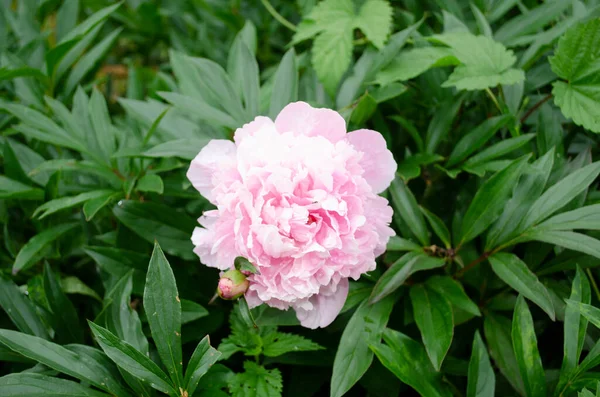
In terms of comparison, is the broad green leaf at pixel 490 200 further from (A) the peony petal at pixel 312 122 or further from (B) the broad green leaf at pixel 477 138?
(A) the peony petal at pixel 312 122

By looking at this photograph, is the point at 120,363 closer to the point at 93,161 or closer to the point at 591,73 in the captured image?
the point at 93,161

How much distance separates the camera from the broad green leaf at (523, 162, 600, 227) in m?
0.78

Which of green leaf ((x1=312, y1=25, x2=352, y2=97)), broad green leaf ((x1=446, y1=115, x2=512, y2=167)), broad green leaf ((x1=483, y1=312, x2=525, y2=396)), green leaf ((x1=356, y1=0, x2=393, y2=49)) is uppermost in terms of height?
green leaf ((x1=356, y1=0, x2=393, y2=49))

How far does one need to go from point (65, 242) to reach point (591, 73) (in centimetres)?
97

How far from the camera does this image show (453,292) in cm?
80

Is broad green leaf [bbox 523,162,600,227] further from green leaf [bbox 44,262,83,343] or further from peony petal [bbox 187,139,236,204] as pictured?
green leaf [bbox 44,262,83,343]

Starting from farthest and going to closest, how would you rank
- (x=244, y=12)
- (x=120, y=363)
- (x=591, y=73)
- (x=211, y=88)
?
1. (x=244, y=12)
2. (x=211, y=88)
3. (x=591, y=73)
4. (x=120, y=363)

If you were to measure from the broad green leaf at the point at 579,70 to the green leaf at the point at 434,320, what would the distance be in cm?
35

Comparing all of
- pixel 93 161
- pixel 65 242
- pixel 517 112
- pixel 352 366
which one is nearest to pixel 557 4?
pixel 517 112

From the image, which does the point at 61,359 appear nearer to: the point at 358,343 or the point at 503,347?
the point at 358,343

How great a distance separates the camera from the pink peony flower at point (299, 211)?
2.18ft

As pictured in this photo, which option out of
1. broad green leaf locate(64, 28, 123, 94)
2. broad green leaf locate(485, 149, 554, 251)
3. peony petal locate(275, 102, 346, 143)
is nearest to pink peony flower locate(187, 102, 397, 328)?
peony petal locate(275, 102, 346, 143)

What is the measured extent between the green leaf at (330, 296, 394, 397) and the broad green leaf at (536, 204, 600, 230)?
0.84 ft

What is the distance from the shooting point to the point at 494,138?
1.02 meters
